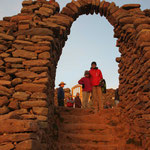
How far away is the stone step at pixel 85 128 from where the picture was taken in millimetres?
5096

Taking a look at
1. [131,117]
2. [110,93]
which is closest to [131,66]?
[131,117]

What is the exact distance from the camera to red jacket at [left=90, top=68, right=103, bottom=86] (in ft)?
21.8

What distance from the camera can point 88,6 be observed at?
563 cm

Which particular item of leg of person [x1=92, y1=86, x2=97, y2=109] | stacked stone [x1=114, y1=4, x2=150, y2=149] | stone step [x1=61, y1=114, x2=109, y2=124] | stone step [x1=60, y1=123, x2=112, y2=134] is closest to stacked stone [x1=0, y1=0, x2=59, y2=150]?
stone step [x1=60, y1=123, x2=112, y2=134]

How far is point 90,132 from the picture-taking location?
16.8 ft

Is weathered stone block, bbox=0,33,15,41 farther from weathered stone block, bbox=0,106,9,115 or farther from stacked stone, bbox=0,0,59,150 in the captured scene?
weathered stone block, bbox=0,106,9,115

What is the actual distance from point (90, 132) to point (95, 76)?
2346mm

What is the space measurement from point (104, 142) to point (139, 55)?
2.48m

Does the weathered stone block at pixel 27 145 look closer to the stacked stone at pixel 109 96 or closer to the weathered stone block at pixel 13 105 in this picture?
the weathered stone block at pixel 13 105

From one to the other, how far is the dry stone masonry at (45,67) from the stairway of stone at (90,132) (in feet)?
1.10

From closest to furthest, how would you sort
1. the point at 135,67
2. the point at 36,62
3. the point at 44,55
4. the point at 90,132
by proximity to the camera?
the point at 36,62, the point at 44,55, the point at 135,67, the point at 90,132

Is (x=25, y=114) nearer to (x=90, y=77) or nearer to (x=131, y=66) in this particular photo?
(x=131, y=66)

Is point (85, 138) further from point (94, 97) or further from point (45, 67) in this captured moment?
point (45, 67)

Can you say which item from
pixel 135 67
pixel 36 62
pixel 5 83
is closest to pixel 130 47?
pixel 135 67
